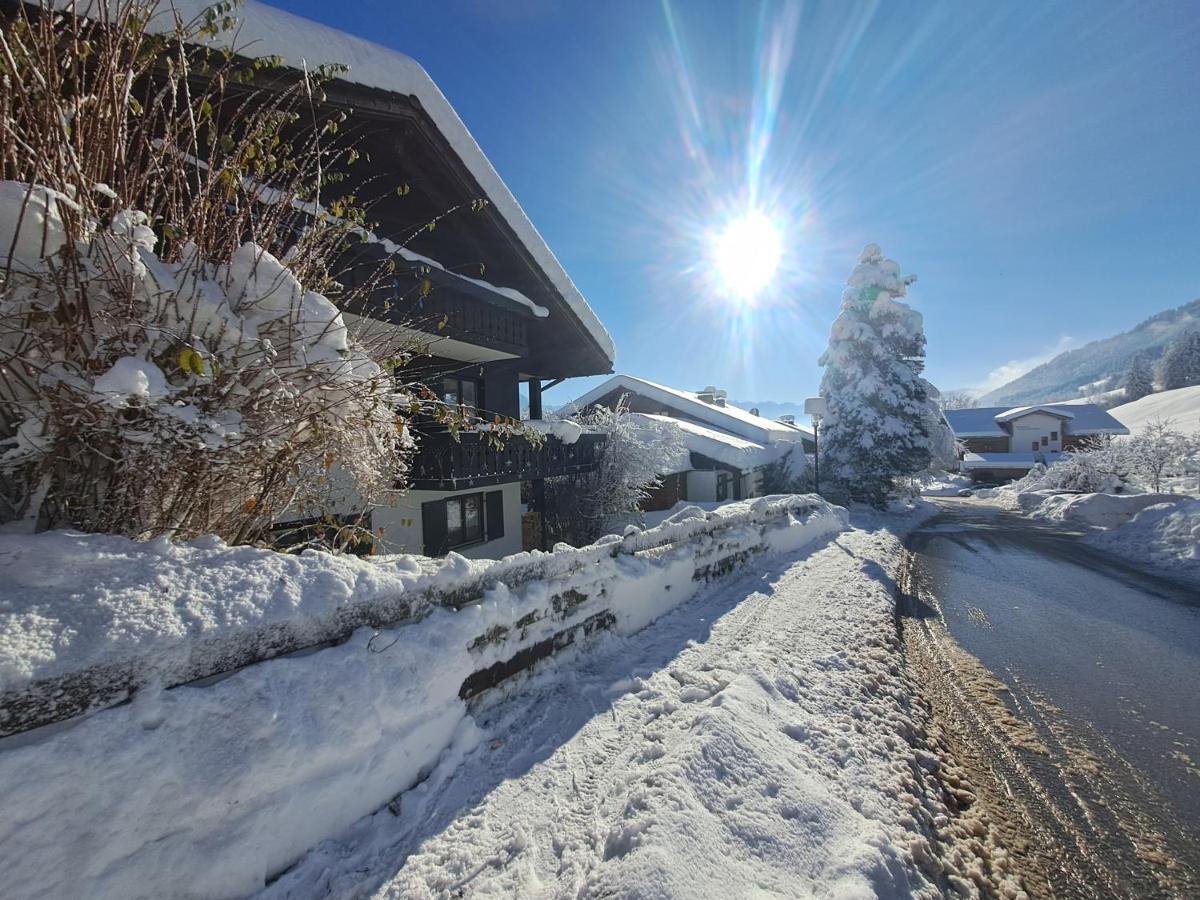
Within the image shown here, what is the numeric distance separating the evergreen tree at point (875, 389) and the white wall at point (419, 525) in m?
17.4

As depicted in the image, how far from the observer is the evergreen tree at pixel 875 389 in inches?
848

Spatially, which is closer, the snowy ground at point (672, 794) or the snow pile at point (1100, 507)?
the snowy ground at point (672, 794)

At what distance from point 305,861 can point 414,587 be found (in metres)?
1.26

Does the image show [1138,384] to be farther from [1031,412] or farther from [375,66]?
[375,66]

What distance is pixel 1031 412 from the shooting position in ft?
167

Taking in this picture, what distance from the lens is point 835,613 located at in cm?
612

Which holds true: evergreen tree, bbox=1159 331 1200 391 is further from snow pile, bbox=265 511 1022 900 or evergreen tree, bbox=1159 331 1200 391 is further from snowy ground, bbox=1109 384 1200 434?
snow pile, bbox=265 511 1022 900

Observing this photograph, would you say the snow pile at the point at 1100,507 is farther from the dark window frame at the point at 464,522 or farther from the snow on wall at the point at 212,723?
the snow on wall at the point at 212,723

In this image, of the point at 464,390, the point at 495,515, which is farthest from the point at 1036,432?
the point at 464,390

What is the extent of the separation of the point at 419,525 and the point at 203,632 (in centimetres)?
659

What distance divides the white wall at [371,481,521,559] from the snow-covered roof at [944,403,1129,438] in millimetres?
52055

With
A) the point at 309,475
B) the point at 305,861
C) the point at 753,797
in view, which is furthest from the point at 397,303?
the point at 753,797

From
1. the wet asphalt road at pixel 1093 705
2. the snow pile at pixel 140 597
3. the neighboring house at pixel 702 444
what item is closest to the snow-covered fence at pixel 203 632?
the snow pile at pixel 140 597

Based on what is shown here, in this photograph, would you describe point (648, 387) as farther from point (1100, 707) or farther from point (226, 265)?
point (226, 265)
